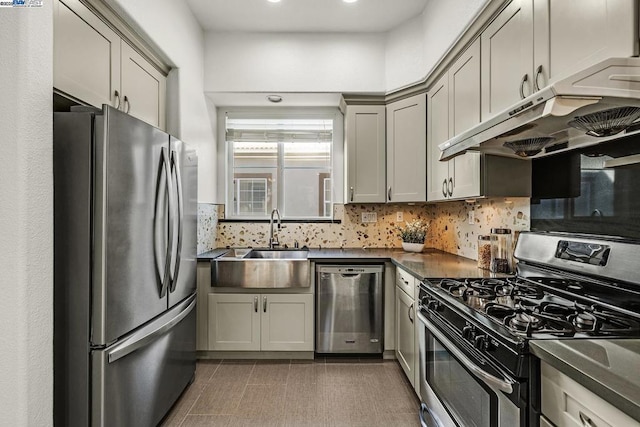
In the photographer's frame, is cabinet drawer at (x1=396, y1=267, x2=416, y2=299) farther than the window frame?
No

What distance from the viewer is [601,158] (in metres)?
1.54

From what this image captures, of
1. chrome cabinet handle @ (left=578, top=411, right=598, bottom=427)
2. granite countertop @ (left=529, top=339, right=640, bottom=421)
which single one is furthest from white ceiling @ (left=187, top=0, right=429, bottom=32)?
chrome cabinet handle @ (left=578, top=411, right=598, bottom=427)

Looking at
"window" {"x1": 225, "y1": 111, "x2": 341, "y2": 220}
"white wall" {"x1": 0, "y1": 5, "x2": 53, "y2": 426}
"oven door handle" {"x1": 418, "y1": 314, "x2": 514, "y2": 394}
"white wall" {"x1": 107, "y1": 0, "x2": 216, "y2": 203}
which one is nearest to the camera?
"oven door handle" {"x1": 418, "y1": 314, "x2": 514, "y2": 394}

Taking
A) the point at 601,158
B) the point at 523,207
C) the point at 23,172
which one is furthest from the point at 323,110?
the point at 23,172

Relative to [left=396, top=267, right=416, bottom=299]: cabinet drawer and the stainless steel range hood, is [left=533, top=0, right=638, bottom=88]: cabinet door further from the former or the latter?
[left=396, top=267, right=416, bottom=299]: cabinet drawer

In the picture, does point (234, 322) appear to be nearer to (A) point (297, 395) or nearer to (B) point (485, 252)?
(A) point (297, 395)

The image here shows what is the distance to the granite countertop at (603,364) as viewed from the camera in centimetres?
77

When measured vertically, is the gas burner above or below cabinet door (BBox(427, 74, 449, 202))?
below

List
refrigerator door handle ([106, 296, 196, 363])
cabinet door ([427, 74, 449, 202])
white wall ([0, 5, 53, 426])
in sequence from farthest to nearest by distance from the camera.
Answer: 1. cabinet door ([427, 74, 449, 202])
2. refrigerator door handle ([106, 296, 196, 363])
3. white wall ([0, 5, 53, 426])

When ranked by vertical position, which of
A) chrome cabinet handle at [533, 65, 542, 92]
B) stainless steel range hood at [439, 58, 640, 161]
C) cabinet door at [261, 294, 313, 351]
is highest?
chrome cabinet handle at [533, 65, 542, 92]

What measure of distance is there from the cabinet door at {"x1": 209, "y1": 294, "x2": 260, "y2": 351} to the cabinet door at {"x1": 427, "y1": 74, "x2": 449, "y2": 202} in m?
1.72

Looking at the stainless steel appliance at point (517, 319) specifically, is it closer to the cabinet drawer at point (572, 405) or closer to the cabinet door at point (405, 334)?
the cabinet drawer at point (572, 405)

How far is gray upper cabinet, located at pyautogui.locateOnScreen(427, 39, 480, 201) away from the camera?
6.95 ft

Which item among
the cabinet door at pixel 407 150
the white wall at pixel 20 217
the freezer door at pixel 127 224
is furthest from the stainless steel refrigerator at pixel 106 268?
the cabinet door at pixel 407 150
